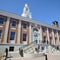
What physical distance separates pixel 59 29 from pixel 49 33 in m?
6.97

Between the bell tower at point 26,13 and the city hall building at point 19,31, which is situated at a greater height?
the bell tower at point 26,13

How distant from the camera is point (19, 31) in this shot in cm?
2019

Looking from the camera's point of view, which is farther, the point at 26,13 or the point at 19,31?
the point at 26,13

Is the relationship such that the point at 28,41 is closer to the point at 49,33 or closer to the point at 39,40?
the point at 39,40

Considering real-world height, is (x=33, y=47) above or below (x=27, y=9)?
below

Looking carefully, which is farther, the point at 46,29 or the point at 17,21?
the point at 46,29

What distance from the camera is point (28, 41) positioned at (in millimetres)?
21141

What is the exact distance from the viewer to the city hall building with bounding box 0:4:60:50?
18080 mm

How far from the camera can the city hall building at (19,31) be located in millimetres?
18080

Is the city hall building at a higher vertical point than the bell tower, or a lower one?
lower

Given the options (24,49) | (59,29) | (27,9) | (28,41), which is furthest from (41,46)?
(27,9)

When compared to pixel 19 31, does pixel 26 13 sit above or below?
above

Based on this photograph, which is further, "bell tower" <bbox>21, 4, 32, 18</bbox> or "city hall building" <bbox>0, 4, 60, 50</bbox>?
"bell tower" <bbox>21, 4, 32, 18</bbox>

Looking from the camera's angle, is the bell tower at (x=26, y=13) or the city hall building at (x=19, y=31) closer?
the city hall building at (x=19, y=31)
